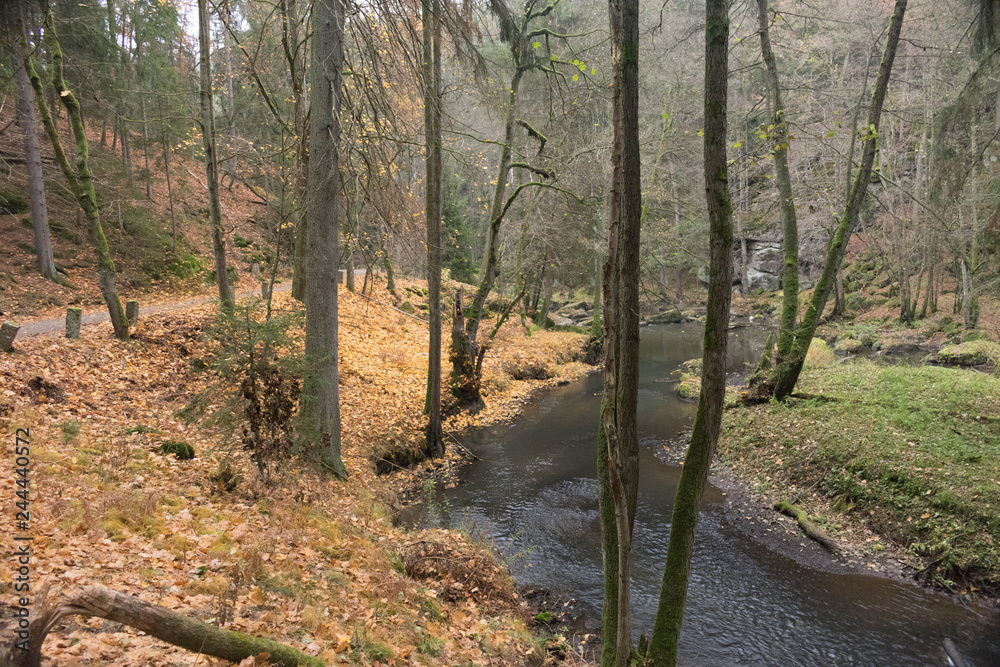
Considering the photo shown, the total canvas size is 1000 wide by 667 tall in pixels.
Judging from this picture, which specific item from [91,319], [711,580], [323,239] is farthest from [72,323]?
[711,580]

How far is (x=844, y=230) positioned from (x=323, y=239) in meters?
10.0

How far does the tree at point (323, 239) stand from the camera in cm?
702

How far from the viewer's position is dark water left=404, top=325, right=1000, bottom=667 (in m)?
5.51

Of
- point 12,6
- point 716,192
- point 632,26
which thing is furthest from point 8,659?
point 12,6

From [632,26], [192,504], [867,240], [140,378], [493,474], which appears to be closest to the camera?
[632,26]

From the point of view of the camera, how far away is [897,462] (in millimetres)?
7770

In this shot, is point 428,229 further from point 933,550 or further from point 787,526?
point 933,550

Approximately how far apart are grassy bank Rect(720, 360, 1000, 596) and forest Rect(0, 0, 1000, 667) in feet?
0.16

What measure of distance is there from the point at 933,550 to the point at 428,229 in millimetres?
9631

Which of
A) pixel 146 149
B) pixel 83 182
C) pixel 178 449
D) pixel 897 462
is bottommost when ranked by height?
pixel 897 462

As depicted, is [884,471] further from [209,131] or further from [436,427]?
[209,131]

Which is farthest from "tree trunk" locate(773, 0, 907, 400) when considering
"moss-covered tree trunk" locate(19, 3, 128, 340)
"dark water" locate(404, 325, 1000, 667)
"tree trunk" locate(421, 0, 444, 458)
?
"moss-covered tree trunk" locate(19, 3, 128, 340)

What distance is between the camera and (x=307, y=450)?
726 centimetres

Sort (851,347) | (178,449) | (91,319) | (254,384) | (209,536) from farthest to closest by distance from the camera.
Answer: (851,347), (91,319), (178,449), (254,384), (209,536)
